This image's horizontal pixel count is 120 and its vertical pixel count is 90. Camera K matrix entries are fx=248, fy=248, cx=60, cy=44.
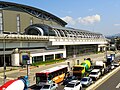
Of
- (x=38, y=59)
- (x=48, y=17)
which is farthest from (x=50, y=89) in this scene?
(x=48, y=17)

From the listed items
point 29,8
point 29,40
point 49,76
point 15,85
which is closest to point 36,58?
point 29,40

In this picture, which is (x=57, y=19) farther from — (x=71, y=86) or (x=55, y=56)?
(x=71, y=86)

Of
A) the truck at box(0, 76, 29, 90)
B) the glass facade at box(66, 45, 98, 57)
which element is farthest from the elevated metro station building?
the truck at box(0, 76, 29, 90)

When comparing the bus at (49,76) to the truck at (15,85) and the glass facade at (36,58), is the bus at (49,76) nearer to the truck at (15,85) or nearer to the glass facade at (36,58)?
the truck at (15,85)

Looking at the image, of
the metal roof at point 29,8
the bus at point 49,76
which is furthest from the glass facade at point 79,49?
the bus at point 49,76

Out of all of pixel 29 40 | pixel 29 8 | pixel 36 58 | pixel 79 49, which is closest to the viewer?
pixel 29 40

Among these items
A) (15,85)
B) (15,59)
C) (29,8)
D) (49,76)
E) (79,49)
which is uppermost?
(29,8)

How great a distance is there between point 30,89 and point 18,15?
2833 inches

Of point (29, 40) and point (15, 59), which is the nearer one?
point (15, 59)

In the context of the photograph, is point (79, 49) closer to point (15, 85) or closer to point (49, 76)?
point (49, 76)

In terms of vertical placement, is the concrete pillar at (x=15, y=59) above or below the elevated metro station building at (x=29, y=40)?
below

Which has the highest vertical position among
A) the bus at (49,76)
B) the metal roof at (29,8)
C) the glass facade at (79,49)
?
the metal roof at (29,8)

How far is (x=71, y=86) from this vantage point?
113 feet

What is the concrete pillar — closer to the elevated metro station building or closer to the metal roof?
the elevated metro station building
